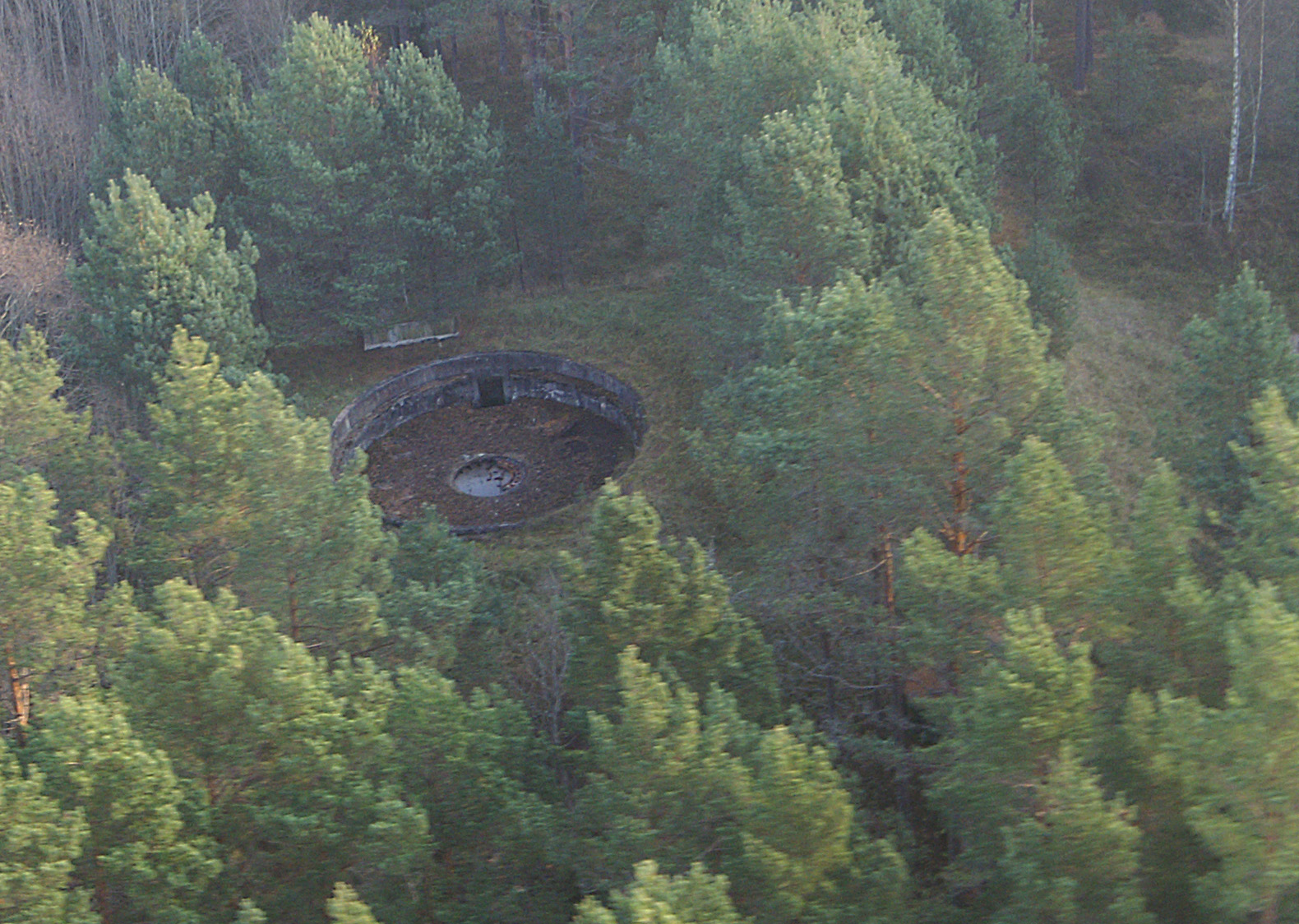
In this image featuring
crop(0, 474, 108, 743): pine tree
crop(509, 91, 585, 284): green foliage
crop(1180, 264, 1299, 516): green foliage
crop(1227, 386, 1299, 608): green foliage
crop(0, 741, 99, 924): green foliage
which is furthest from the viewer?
crop(509, 91, 585, 284): green foliage

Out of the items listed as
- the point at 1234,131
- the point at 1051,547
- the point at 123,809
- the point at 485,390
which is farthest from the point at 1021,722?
the point at 1234,131

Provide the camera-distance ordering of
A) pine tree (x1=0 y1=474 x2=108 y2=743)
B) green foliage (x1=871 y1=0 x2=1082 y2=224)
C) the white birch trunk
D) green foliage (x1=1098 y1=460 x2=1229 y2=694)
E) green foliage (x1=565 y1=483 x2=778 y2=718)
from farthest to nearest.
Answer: the white birch trunk < green foliage (x1=871 y1=0 x2=1082 y2=224) < green foliage (x1=565 y1=483 x2=778 y2=718) < pine tree (x1=0 y1=474 x2=108 y2=743) < green foliage (x1=1098 y1=460 x2=1229 y2=694)

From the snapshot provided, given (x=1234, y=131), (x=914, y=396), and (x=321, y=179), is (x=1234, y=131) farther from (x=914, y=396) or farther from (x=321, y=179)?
(x=914, y=396)

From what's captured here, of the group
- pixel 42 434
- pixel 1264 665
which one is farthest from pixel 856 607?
pixel 42 434

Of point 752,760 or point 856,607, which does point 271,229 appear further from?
point 752,760

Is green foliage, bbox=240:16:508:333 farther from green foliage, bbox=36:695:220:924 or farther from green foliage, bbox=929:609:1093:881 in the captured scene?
green foliage, bbox=929:609:1093:881

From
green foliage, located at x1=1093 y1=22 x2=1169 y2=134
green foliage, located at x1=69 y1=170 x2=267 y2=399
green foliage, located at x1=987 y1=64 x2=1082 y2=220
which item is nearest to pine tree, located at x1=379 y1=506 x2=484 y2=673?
green foliage, located at x1=69 y1=170 x2=267 y2=399
